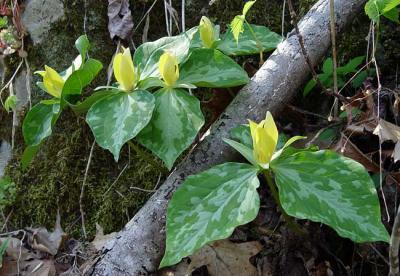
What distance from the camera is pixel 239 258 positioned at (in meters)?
1.49

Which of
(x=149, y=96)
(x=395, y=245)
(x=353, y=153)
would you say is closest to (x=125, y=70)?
(x=149, y=96)

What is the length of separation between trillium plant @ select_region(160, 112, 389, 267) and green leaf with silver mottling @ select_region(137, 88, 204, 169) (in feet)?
0.47

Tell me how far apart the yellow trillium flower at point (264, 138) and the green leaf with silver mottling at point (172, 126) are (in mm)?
207

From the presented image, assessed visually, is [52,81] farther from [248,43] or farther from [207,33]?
[248,43]

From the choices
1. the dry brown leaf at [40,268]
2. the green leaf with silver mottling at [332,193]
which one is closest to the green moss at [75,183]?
the dry brown leaf at [40,268]

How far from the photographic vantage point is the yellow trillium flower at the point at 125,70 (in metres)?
1.43

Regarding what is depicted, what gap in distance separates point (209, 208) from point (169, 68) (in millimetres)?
440

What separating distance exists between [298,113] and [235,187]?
→ 65 centimetres

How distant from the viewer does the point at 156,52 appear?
157 cm

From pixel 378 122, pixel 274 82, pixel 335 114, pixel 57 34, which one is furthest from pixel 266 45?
pixel 57 34

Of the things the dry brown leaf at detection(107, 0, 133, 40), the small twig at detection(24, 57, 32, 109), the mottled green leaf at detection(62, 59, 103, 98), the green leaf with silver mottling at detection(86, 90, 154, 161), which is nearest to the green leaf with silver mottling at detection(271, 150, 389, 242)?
the green leaf with silver mottling at detection(86, 90, 154, 161)

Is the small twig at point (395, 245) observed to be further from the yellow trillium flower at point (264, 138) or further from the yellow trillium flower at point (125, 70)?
Result: the yellow trillium flower at point (125, 70)

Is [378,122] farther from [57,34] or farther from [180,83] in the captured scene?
[57,34]

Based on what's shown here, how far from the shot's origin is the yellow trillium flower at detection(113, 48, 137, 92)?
4.70 feet
